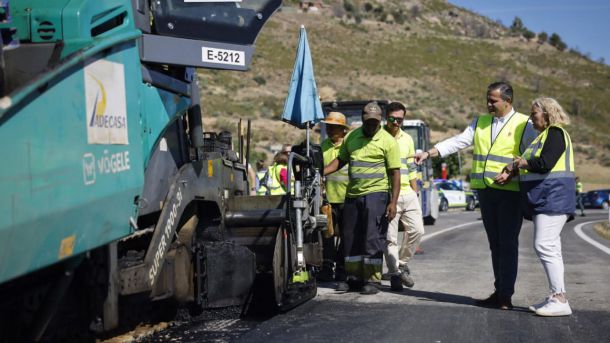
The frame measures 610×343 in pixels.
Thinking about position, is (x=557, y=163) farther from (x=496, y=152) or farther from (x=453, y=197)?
(x=453, y=197)

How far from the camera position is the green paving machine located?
422 cm

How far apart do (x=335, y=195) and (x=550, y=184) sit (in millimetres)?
3187

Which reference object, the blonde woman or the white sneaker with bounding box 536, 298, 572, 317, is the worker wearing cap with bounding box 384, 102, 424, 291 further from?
the white sneaker with bounding box 536, 298, 572, 317

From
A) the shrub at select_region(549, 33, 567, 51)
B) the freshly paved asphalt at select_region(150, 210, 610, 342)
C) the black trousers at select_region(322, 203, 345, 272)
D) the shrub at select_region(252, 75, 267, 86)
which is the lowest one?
the freshly paved asphalt at select_region(150, 210, 610, 342)

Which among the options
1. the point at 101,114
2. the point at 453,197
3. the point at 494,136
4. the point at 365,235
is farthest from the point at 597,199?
the point at 101,114

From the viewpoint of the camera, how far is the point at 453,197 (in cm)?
3988

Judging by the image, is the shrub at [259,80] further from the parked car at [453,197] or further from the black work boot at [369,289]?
the black work boot at [369,289]

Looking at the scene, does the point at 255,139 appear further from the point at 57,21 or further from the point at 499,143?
the point at 57,21

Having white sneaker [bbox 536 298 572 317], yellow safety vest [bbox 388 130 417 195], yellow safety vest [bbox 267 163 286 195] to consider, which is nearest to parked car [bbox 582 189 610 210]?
yellow safety vest [bbox 267 163 286 195]

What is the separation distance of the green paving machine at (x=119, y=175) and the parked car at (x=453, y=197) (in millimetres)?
31240

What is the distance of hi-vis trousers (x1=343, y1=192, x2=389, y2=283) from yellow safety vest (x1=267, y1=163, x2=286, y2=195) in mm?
5039

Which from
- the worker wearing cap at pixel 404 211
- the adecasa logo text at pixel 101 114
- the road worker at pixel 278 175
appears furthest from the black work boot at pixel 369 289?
the road worker at pixel 278 175

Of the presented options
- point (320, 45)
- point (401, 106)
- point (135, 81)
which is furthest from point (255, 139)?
point (135, 81)

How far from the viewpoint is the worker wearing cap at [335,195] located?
34.7 feet
